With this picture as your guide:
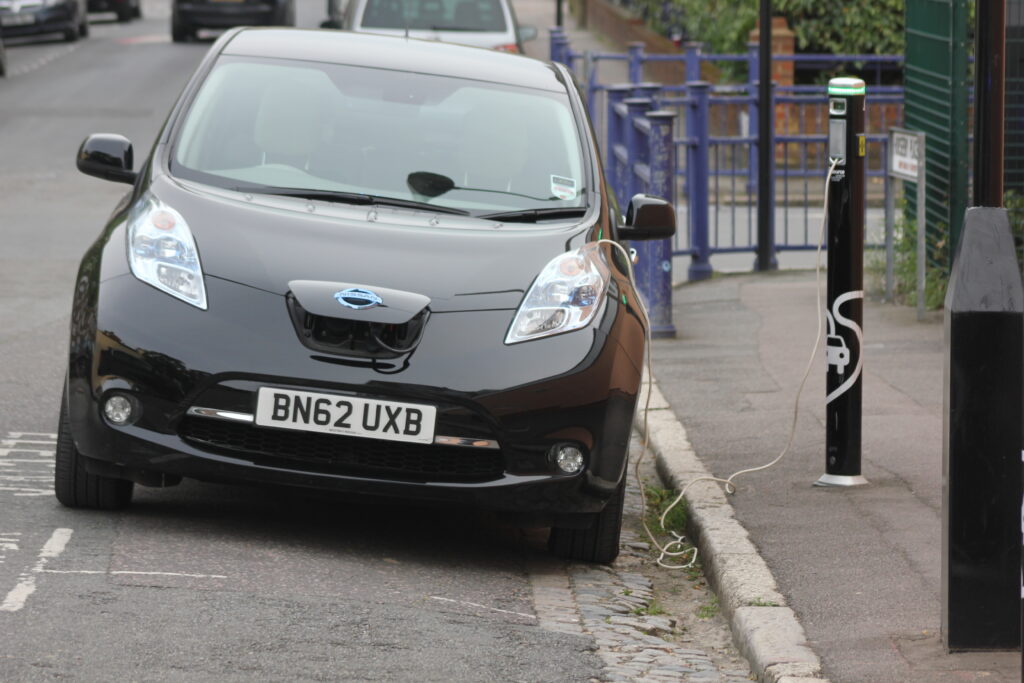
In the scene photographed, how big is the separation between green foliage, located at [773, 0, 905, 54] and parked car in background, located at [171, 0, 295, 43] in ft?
48.3

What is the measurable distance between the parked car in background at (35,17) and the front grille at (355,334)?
30.4 meters

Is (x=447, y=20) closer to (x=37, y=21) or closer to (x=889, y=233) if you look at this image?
(x=889, y=233)

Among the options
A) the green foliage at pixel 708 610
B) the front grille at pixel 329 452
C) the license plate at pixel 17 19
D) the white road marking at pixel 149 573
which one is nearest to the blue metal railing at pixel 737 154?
the green foliage at pixel 708 610

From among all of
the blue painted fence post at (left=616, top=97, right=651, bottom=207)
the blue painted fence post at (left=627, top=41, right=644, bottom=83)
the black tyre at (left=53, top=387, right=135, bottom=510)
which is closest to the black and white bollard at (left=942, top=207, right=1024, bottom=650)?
the black tyre at (left=53, top=387, right=135, bottom=510)

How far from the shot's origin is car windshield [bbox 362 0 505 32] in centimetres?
1991

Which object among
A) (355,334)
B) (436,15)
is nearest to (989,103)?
(355,334)

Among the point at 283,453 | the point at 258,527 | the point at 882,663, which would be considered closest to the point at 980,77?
the point at 882,663

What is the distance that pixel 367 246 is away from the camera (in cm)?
580

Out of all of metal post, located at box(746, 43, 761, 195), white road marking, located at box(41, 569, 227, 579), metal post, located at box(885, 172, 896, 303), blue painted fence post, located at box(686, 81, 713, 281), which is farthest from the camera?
metal post, located at box(746, 43, 761, 195)

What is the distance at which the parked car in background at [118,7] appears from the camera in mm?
43094

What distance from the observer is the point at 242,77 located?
270 inches

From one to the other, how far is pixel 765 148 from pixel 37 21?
2468cm

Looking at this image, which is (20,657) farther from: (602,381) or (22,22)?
(22,22)

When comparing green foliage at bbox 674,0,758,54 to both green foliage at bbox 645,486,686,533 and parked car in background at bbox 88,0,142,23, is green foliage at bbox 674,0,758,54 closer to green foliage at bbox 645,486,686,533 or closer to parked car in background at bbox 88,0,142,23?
green foliage at bbox 645,486,686,533
